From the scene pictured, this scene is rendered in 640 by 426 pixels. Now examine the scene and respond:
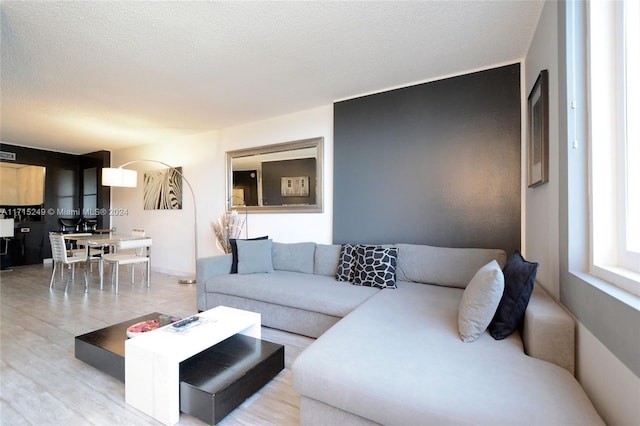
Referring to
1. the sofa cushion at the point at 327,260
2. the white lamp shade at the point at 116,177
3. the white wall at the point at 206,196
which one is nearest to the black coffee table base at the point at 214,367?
the sofa cushion at the point at 327,260

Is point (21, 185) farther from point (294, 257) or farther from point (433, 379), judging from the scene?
point (433, 379)

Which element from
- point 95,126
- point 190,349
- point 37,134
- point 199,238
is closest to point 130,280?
point 199,238

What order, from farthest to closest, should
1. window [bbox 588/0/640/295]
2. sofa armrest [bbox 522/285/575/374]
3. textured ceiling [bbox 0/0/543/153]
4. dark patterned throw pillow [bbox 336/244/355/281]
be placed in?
dark patterned throw pillow [bbox 336/244/355/281], textured ceiling [bbox 0/0/543/153], sofa armrest [bbox 522/285/575/374], window [bbox 588/0/640/295]

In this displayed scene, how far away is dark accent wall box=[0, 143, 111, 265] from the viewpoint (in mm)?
5883

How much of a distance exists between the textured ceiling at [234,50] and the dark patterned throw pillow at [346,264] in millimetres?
1839

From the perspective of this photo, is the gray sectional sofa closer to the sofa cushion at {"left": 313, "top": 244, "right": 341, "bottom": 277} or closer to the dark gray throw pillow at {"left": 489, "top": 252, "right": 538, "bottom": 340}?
the dark gray throw pillow at {"left": 489, "top": 252, "right": 538, "bottom": 340}

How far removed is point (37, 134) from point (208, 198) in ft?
10.8

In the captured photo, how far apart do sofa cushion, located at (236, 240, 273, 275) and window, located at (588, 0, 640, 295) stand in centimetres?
281

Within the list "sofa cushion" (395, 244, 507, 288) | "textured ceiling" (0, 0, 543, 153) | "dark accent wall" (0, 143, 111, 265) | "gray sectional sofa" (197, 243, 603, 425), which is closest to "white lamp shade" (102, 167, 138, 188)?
"textured ceiling" (0, 0, 543, 153)

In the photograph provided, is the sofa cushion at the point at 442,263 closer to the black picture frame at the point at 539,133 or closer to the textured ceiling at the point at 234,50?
the black picture frame at the point at 539,133

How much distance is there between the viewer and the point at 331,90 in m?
3.21

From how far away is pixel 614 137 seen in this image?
121 centimetres

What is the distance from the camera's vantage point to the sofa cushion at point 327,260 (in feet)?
10.2

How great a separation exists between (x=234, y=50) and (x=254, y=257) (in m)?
2.12
